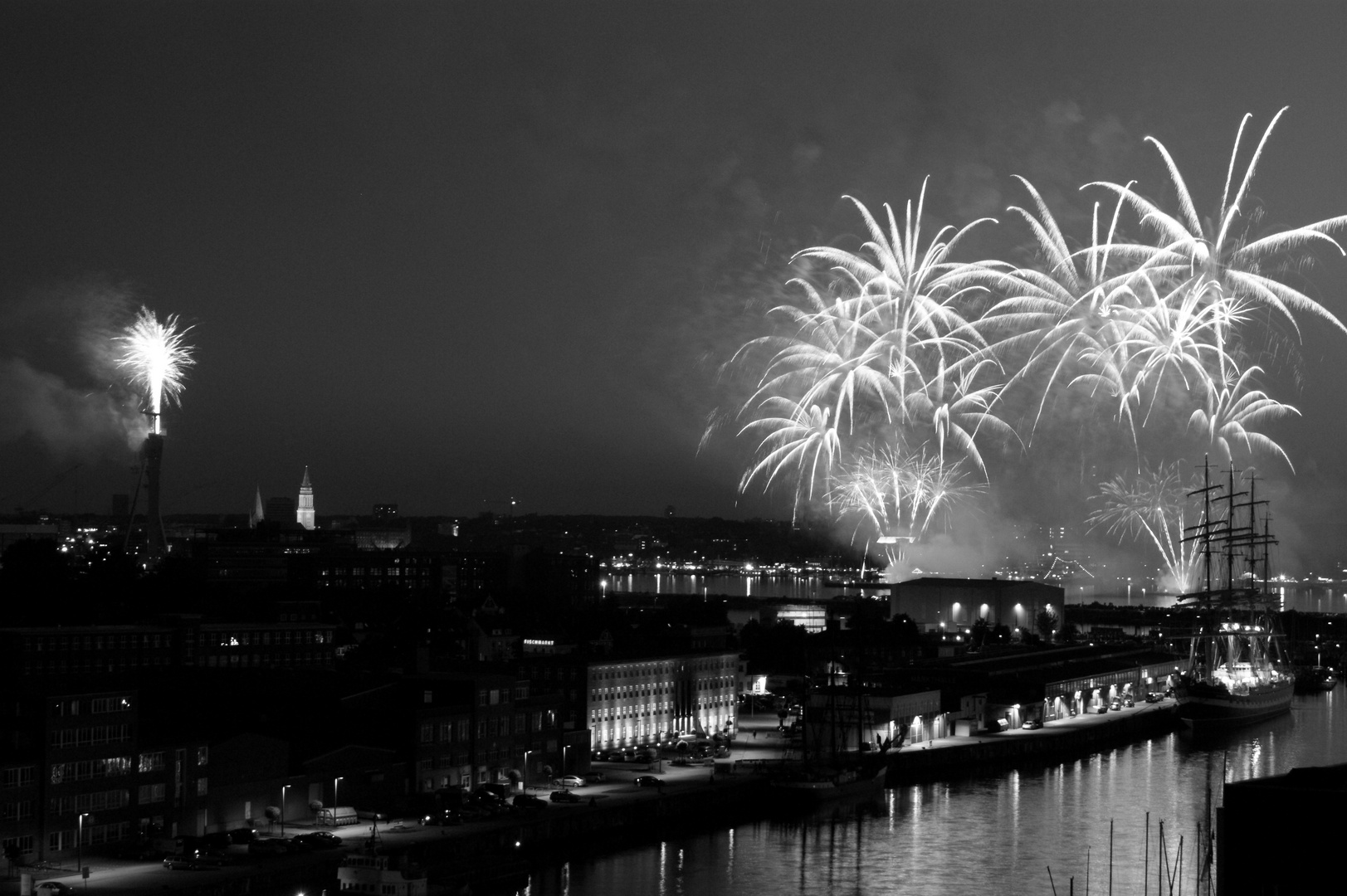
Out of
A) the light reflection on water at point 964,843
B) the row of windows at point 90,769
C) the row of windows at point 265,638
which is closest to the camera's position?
the row of windows at point 90,769

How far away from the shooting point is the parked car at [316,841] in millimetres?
13227

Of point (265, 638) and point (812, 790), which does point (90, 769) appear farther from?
point (265, 638)

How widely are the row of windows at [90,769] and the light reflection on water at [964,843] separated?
137 inches

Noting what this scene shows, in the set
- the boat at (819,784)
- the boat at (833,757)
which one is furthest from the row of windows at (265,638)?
the boat at (819,784)

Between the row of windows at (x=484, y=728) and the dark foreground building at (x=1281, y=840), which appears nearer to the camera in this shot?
the dark foreground building at (x=1281, y=840)

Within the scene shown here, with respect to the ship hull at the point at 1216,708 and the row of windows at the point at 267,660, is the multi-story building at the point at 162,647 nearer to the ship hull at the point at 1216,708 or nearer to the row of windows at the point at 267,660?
the row of windows at the point at 267,660

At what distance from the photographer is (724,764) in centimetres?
1973

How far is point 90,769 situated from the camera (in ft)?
43.0

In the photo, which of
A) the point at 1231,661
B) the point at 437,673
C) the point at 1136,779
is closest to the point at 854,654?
the point at 1231,661

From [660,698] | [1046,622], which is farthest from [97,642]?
[1046,622]

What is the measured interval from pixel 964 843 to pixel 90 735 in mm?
7982

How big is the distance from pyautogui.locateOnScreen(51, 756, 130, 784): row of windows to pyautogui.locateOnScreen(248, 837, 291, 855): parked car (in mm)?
1274

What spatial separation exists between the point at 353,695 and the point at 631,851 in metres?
3.80

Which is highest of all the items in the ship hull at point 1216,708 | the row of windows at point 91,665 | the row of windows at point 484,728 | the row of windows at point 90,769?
the row of windows at point 91,665
